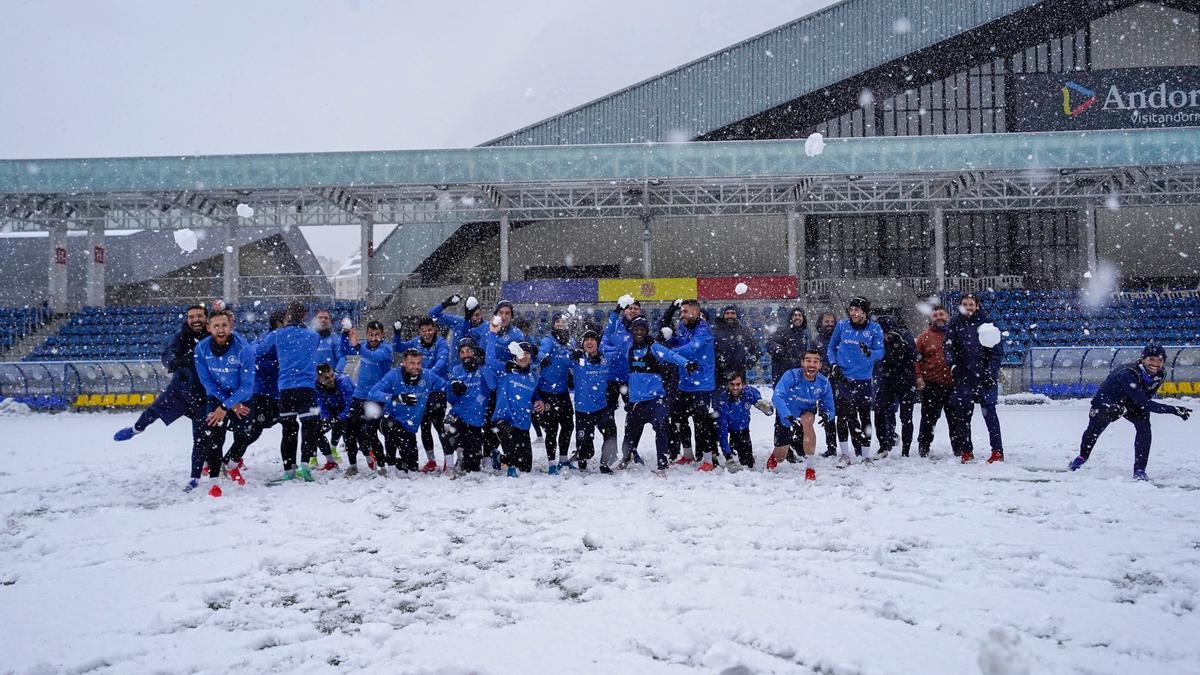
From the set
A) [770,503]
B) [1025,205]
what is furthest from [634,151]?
[770,503]

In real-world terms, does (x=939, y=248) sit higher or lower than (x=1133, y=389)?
higher

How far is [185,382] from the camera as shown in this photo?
6.76 m

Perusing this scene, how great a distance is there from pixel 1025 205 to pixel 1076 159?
4812 millimetres

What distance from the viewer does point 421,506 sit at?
562 cm

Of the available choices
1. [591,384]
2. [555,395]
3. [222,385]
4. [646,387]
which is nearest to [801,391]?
[646,387]

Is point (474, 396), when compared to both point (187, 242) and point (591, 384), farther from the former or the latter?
point (187, 242)

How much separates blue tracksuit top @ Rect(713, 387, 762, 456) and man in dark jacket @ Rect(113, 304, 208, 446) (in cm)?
484

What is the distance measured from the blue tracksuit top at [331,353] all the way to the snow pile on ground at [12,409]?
1204 centimetres

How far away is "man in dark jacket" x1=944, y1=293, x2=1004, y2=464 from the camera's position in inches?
296

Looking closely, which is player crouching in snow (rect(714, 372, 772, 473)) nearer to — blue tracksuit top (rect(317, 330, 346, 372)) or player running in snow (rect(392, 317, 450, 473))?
player running in snow (rect(392, 317, 450, 473))

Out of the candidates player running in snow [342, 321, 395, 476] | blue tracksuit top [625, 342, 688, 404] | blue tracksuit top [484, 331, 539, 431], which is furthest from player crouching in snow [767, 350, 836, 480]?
player running in snow [342, 321, 395, 476]

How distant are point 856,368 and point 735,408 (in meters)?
1.47

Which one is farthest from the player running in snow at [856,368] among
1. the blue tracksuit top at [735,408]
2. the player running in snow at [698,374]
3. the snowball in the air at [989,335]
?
the player running in snow at [698,374]

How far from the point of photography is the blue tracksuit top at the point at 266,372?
7.21 m
